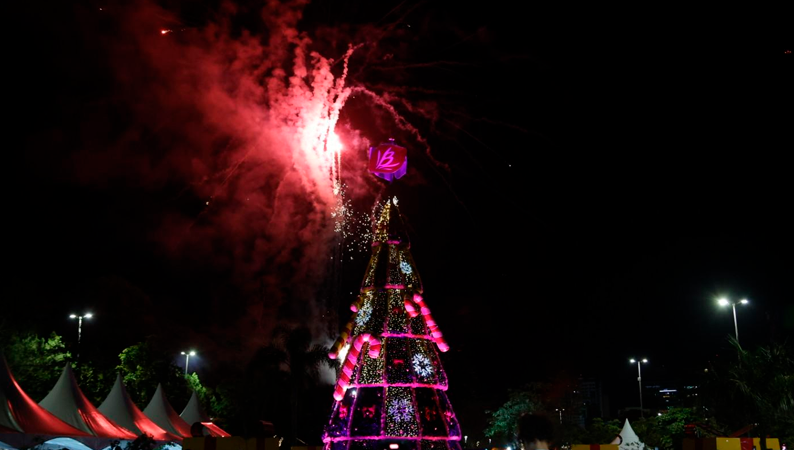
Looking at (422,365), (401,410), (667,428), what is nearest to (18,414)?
(401,410)

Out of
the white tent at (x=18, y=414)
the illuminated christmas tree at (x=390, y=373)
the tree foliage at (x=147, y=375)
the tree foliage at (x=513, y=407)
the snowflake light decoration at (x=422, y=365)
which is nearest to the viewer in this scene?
the white tent at (x=18, y=414)

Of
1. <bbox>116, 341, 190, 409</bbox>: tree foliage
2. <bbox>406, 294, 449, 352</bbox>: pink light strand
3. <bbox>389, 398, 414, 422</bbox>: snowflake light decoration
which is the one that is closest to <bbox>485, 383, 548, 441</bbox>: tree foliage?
<bbox>116, 341, 190, 409</bbox>: tree foliage

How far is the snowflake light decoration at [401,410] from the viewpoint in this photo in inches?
790

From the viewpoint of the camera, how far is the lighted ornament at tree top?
23141mm

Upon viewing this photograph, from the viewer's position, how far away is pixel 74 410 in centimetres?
2131

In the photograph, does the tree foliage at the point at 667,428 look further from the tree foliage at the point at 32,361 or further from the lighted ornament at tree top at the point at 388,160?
the tree foliage at the point at 32,361

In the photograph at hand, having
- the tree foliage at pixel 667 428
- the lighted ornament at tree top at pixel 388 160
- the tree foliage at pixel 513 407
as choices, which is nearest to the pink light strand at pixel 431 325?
the lighted ornament at tree top at pixel 388 160

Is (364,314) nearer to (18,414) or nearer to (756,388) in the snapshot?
(18,414)

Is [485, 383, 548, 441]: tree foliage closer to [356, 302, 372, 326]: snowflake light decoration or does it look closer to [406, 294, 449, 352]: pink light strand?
[406, 294, 449, 352]: pink light strand

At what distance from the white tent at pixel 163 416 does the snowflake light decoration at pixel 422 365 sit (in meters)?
13.1

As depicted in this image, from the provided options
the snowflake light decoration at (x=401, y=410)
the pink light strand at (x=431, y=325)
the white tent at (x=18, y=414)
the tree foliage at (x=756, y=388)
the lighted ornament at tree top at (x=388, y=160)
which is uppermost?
the lighted ornament at tree top at (x=388, y=160)

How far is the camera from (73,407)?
21.4 m

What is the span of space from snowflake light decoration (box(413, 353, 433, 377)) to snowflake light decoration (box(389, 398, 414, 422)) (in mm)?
875

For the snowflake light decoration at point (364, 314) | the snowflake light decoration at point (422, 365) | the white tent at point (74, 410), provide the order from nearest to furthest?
the snowflake light decoration at point (422, 365) < the white tent at point (74, 410) < the snowflake light decoration at point (364, 314)
